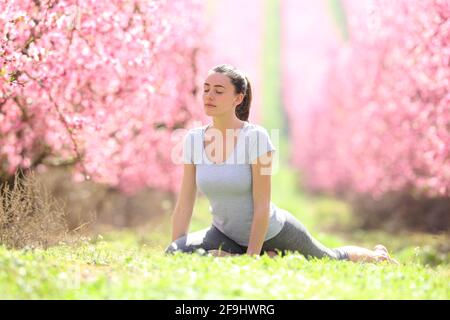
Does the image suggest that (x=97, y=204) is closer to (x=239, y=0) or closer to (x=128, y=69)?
(x=128, y=69)

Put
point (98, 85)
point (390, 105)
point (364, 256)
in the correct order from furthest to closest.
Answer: point (390, 105), point (98, 85), point (364, 256)

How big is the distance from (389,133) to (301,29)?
5702 cm

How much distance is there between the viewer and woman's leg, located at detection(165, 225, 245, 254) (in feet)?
25.8

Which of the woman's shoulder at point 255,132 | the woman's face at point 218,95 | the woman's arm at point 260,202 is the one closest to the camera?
the woman's arm at point 260,202

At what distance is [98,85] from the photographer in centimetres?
1364

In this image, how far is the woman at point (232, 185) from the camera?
7625 millimetres

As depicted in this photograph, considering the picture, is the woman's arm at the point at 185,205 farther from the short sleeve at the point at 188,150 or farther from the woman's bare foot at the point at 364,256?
the woman's bare foot at the point at 364,256

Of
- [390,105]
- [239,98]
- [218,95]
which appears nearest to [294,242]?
[239,98]

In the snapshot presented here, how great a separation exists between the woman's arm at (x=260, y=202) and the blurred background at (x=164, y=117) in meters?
1.63

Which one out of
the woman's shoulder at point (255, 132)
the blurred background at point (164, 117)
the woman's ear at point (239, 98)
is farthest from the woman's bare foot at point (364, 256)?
the woman's ear at point (239, 98)

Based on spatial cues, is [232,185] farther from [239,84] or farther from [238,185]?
[239,84]

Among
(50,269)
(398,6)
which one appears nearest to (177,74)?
(398,6)

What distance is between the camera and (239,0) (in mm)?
84250

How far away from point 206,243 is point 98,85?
637cm
